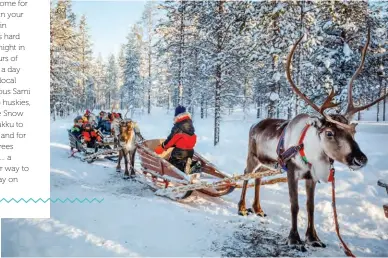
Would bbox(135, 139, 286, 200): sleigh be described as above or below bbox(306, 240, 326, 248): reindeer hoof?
above

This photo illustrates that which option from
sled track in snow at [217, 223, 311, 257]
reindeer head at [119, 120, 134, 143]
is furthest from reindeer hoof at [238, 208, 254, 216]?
reindeer head at [119, 120, 134, 143]

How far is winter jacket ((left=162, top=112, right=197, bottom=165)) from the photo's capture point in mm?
7535

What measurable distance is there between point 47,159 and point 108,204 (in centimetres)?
178

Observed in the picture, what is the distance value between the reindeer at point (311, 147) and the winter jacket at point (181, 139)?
2242 millimetres

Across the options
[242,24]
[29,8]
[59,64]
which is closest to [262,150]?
[29,8]

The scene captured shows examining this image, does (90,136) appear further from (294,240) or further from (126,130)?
(294,240)

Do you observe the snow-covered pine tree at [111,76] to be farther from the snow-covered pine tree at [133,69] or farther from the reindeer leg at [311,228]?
the reindeer leg at [311,228]

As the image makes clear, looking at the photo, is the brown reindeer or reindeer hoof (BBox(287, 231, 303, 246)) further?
the brown reindeer

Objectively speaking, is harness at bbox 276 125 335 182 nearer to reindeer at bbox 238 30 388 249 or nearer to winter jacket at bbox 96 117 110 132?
reindeer at bbox 238 30 388 249

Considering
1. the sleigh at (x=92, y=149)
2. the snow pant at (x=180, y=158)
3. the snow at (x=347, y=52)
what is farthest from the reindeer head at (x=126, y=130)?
the snow at (x=347, y=52)

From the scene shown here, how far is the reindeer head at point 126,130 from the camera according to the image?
1008 centimetres

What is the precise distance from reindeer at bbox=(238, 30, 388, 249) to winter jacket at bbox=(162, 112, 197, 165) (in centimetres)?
224

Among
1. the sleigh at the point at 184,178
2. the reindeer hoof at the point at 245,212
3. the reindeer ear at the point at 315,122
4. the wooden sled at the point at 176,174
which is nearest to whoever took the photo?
the reindeer ear at the point at 315,122

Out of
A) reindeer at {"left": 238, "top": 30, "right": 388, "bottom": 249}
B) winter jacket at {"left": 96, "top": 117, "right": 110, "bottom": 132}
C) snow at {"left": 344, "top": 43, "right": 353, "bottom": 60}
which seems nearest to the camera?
reindeer at {"left": 238, "top": 30, "right": 388, "bottom": 249}
